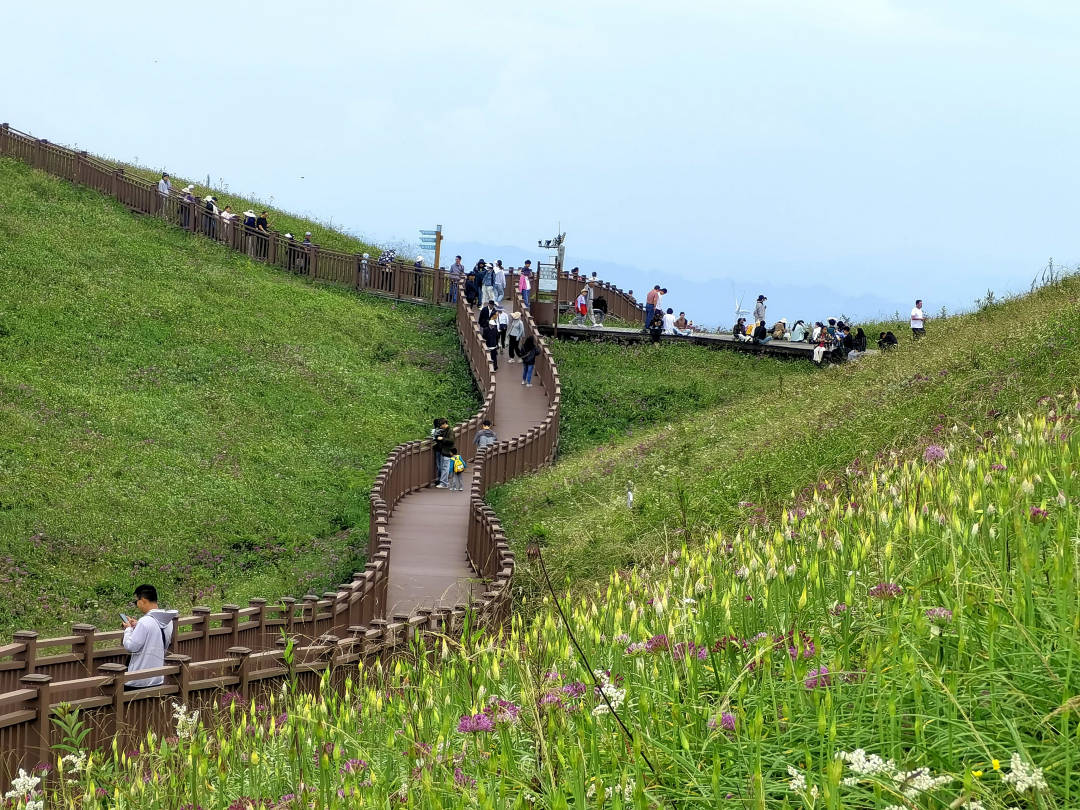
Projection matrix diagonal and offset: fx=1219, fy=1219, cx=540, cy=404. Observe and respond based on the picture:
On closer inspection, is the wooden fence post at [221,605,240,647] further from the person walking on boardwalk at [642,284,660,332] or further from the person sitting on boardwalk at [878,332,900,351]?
the person walking on boardwalk at [642,284,660,332]

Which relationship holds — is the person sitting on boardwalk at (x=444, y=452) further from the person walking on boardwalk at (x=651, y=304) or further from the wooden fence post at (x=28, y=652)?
the wooden fence post at (x=28, y=652)

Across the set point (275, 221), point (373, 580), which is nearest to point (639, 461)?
point (373, 580)

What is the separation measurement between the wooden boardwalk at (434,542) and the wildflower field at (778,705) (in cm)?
762

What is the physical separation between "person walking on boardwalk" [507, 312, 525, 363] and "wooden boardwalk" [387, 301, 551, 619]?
4.89 meters

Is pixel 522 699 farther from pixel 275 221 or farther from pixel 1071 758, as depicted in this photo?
pixel 275 221

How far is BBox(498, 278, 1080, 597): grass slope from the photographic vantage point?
59.2 ft

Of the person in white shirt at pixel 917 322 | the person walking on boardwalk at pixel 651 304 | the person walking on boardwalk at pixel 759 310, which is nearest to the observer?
the person in white shirt at pixel 917 322

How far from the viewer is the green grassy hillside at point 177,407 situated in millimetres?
21625

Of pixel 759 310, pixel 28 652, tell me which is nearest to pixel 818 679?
pixel 28 652

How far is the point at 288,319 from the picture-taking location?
37.9m

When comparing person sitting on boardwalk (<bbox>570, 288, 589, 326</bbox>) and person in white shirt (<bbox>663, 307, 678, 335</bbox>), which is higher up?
person sitting on boardwalk (<bbox>570, 288, 589, 326</bbox>)

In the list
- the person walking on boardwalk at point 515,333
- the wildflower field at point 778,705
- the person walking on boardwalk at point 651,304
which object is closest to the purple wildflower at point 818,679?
the wildflower field at point 778,705

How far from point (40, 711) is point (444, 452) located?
17.5 meters

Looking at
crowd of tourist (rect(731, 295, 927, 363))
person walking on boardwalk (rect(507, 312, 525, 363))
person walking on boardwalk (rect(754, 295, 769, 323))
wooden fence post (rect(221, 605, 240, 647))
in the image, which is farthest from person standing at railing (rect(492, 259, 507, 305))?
wooden fence post (rect(221, 605, 240, 647))
